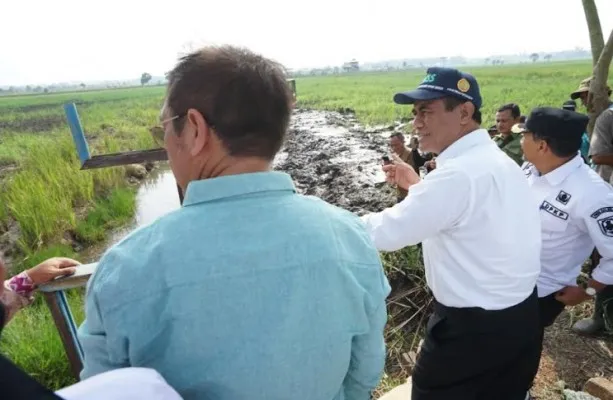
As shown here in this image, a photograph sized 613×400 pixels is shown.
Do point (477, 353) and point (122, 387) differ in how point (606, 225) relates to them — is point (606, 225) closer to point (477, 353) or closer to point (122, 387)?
point (477, 353)

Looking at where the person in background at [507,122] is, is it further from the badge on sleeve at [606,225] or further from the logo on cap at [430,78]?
the logo on cap at [430,78]

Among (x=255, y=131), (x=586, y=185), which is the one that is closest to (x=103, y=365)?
(x=255, y=131)

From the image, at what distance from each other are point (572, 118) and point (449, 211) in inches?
44.3

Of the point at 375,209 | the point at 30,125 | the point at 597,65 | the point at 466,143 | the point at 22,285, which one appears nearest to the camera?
the point at 22,285

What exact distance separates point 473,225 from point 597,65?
134 inches

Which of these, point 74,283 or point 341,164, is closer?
point 74,283

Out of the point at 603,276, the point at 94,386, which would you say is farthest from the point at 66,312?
the point at 603,276

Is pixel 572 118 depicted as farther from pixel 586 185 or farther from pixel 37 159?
pixel 37 159

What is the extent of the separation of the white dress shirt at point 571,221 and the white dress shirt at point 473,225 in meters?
0.63

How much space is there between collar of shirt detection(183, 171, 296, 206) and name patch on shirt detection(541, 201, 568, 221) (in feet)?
6.18

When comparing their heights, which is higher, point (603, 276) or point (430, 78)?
point (430, 78)

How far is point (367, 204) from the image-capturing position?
7.80 metres

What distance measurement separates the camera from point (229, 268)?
0.75 metres

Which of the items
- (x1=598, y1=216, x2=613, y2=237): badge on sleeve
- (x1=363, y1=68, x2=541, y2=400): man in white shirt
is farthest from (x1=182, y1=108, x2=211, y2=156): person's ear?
(x1=598, y1=216, x2=613, y2=237): badge on sleeve
